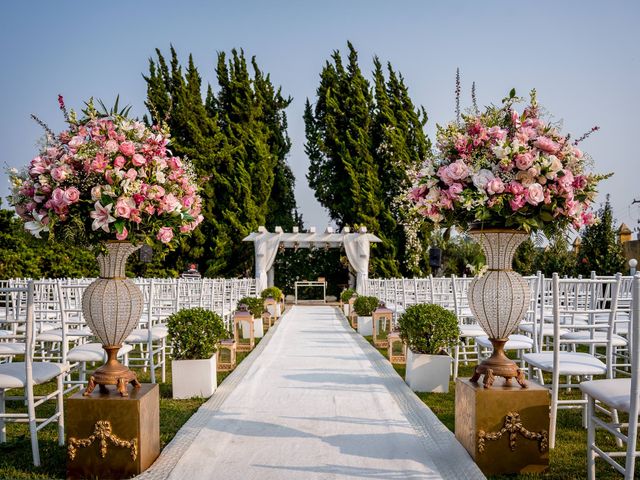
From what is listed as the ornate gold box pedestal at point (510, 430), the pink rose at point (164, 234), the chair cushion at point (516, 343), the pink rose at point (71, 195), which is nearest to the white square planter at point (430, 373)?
the chair cushion at point (516, 343)

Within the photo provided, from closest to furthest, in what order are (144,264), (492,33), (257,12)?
(492,33) < (257,12) < (144,264)

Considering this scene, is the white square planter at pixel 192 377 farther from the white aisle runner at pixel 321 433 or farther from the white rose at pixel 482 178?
the white rose at pixel 482 178

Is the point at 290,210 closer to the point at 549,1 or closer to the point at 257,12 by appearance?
the point at 257,12

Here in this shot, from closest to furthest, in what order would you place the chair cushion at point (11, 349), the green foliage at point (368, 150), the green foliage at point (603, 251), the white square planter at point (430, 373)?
the chair cushion at point (11, 349)
the white square planter at point (430, 373)
the green foliage at point (603, 251)
the green foliage at point (368, 150)

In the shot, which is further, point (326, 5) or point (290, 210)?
point (290, 210)

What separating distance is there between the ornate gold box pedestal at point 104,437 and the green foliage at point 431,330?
3071 mm

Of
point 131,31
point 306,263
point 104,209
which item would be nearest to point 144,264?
point 306,263

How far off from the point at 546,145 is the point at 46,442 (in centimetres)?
365

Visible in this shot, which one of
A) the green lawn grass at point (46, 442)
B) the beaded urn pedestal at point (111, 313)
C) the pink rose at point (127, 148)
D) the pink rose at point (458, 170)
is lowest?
the green lawn grass at point (46, 442)

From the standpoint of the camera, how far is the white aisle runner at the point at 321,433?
2973mm

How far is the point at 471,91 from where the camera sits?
3393 millimetres

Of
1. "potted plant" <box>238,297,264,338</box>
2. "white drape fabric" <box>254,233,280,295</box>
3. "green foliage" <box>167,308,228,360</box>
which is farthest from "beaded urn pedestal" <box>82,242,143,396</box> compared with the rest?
"white drape fabric" <box>254,233,280,295</box>

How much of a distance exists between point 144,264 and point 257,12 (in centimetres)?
1348

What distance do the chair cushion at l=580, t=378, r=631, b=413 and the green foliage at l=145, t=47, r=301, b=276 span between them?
1868 centimetres
